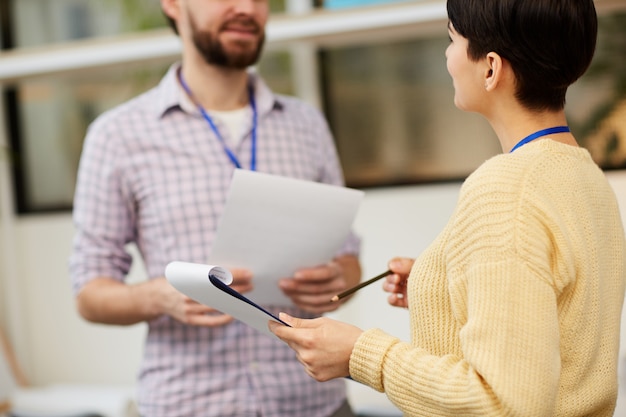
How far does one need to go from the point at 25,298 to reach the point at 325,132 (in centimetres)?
205

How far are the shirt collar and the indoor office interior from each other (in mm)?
672

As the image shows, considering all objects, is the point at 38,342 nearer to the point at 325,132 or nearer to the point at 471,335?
the point at 325,132

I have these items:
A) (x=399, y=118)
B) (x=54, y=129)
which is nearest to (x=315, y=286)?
(x=399, y=118)

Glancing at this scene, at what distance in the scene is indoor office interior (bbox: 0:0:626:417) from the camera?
9.04 ft

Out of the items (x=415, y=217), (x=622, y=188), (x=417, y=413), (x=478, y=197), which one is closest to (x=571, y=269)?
(x=478, y=197)

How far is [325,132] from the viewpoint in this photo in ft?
6.45

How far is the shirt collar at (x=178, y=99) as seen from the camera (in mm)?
1795

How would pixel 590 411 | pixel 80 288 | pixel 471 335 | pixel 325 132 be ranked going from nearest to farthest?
pixel 471 335 → pixel 590 411 → pixel 80 288 → pixel 325 132

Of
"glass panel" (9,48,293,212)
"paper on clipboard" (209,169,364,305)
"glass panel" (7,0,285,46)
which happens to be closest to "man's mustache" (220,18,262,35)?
"paper on clipboard" (209,169,364,305)

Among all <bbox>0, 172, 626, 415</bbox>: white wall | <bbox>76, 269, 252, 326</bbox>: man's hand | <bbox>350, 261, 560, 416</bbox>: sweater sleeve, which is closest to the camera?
<bbox>350, 261, 560, 416</bbox>: sweater sleeve

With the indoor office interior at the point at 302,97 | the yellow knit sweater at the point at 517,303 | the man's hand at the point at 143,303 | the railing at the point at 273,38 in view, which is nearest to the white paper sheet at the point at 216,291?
the yellow knit sweater at the point at 517,303

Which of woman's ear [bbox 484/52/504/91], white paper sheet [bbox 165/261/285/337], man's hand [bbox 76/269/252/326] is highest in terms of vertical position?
woman's ear [bbox 484/52/504/91]

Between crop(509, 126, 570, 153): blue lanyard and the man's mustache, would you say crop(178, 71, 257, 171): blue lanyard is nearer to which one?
the man's mustache

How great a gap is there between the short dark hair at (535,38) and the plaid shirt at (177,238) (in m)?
0.82
